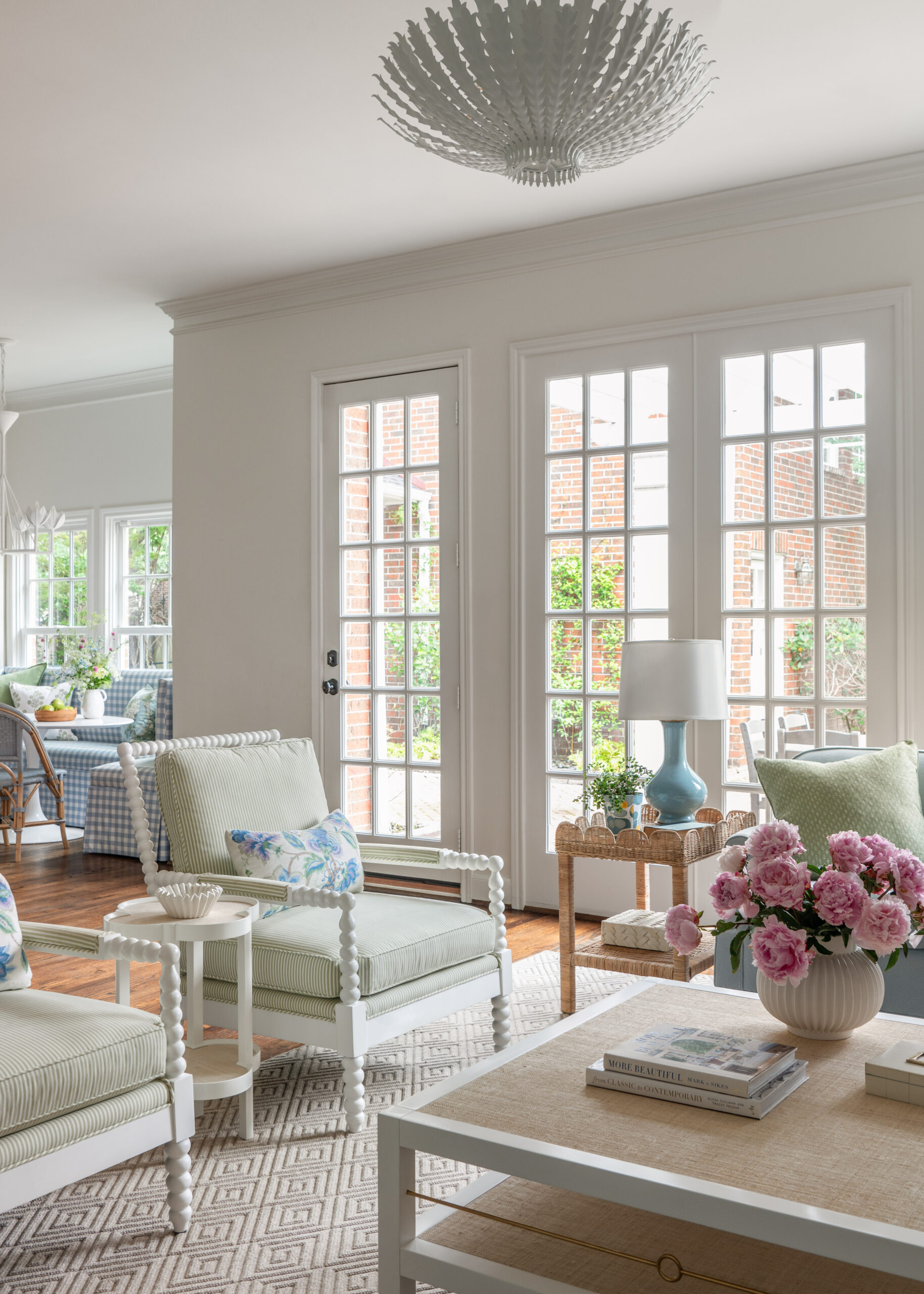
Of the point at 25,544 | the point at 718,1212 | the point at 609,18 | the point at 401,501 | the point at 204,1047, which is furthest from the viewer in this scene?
the point at 25,544

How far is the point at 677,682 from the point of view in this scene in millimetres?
3516

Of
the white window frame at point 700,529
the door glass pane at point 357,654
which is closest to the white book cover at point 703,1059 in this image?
the white window frame at point 700,529

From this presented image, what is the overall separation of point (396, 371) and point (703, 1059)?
386cm

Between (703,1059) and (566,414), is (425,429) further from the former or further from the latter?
(703,1059)

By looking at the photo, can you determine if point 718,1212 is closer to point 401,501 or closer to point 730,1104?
point 730,1104

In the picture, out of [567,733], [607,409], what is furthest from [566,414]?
[567,733]

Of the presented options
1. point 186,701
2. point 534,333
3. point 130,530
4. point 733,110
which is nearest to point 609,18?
point 733,110

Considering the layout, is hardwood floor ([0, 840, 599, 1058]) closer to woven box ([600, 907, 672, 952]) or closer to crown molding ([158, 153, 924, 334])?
woven box ([600, 907, 672, 952])

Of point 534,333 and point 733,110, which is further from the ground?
point 733,110

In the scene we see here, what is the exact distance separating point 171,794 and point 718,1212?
1967 millimetres

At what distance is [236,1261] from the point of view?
2.07 metres

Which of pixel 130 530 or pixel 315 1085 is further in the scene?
pixel 130 530

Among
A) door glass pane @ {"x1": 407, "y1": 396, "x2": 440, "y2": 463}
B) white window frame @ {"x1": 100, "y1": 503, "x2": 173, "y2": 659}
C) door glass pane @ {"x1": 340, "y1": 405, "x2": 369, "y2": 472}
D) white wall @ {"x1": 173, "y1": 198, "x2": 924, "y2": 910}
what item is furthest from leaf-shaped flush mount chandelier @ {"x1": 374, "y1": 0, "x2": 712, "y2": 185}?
white window frame @ {"x1": 100, "y1": 503, "x2": 173, "y2": 659}

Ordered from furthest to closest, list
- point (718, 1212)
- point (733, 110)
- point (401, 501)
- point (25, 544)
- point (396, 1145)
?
point (25, 544)
point (401, 501)
point (733, 110)
point (396, 1145)
point (718, 1212)
